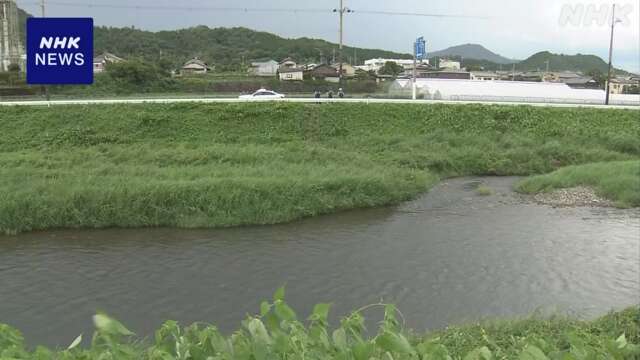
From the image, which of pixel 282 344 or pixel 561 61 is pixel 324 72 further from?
pixel 561 61

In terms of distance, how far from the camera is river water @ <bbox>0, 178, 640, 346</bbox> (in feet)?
32.4

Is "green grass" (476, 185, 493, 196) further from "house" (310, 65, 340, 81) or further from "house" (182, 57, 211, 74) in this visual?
"house" (182, 57, 211, 74)

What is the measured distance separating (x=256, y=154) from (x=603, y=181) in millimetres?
12715

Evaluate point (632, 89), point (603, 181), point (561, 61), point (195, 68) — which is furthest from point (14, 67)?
point (561, 61)

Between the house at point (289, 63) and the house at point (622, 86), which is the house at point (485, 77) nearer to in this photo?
the house at point (622, 86)

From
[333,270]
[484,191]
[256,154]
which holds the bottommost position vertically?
[333,270]

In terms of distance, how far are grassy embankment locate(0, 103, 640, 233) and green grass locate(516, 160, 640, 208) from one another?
3.06m

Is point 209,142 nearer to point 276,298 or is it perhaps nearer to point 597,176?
point 597,176

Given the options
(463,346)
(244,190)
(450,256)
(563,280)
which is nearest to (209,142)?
(244,190)

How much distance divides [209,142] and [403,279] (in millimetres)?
15157

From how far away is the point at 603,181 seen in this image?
65.3 feet

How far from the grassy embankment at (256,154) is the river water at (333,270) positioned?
98 centimetres

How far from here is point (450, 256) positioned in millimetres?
12961

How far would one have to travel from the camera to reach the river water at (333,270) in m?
9.87
